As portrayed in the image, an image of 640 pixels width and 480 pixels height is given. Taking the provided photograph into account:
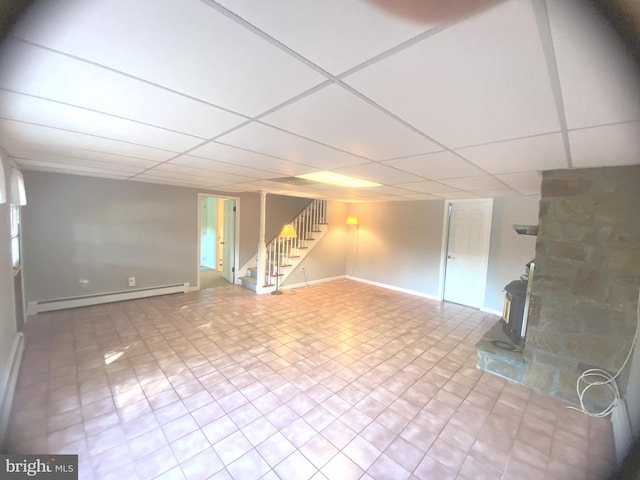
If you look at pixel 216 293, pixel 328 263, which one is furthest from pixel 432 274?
pixel 216 293

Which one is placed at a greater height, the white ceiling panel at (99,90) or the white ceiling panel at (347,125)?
the white ceiling panel at (99,90)

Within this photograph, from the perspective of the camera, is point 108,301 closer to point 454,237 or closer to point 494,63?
point 494,63

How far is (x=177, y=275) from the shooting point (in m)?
4.92

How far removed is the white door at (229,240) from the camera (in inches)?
226

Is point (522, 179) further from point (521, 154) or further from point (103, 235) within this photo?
point (103, 235)

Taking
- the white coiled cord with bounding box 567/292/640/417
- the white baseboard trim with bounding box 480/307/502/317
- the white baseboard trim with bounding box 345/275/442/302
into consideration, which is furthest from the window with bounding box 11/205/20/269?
the white baseboard trim with bounding box 480/307/502/317

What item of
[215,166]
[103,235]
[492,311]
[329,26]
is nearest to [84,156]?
[215,166]

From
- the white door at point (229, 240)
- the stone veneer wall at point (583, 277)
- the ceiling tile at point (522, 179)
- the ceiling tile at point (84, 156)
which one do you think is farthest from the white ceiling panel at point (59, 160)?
the stone veneer wall at point (583, 277)

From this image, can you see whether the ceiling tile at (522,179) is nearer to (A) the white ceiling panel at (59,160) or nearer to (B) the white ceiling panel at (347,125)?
(B) the white ceiling panel at (347,125)

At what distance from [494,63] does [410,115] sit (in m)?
0.44

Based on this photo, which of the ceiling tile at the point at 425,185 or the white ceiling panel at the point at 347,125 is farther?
the ceiling tile at the point at 425,185

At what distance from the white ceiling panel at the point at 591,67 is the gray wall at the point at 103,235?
531 cm

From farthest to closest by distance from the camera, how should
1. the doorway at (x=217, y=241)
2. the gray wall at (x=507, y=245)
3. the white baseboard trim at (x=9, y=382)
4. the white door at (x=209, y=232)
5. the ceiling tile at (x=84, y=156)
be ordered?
the white door at (x=209, y=232), the doorway at (x=217, y=241), the gray wall at (x=507, y=245), the ceiling tile at (x=84, y=156), the white baseboard trim at (x=9, y=382)

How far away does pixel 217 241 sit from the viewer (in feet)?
23.8
